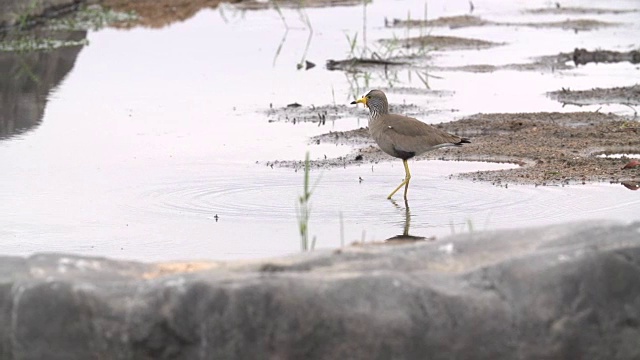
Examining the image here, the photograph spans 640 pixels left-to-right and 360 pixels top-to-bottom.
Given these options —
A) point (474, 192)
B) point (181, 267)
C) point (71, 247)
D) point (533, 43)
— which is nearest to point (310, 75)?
point (533, 43)

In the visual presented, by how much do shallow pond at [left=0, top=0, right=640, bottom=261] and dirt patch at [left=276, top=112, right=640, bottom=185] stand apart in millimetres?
266

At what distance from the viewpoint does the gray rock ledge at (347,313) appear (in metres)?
4.46

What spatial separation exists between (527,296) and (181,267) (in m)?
1.28

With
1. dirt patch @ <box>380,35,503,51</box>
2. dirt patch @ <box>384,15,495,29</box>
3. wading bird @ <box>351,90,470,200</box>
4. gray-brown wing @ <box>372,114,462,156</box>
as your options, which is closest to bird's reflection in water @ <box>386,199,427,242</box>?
wading bird @ <box>351,90,470,200</box>

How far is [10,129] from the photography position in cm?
1291

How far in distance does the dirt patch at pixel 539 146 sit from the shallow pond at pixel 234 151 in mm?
266

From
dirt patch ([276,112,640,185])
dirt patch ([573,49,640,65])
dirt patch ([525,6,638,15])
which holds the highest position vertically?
dirt patch ([525,6,638,15])

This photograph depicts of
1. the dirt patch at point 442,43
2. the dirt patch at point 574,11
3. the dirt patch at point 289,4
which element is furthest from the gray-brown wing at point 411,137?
the dirt patch at point 289,4

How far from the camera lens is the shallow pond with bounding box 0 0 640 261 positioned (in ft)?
28.9

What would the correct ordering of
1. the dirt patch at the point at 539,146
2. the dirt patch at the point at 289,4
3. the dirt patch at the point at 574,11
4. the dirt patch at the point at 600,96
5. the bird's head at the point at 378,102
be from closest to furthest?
the dirt patch at the point at 539,146, the bird's head at the point at 378,102, the dirt patch at the point at 600,96, the dirt patch at the point at 574,11, the dirt patch at the point at 289,4

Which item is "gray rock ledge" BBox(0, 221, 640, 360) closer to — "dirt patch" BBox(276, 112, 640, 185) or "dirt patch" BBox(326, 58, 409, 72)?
"dirt patch" BBox(276, 112, 640, 185)

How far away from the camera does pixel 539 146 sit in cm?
1162

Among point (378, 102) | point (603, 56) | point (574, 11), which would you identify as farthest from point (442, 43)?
point (378, 102)

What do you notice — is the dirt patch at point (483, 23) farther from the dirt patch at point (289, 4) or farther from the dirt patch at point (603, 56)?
the dirt patch at point (603, 56)
